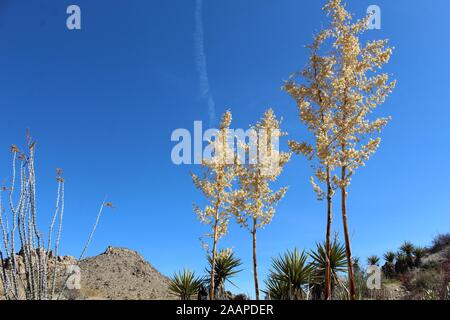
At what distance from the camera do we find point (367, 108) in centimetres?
821

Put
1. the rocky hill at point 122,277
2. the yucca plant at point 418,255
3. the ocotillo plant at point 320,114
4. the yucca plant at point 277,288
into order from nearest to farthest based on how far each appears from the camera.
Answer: the ocotillo plant at point 320,114 → the yucca plant at point 277,288 → the rocky hill at point 122,277 → the yucca plant at point 418,255

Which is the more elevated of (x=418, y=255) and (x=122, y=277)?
(x=418, y=255)

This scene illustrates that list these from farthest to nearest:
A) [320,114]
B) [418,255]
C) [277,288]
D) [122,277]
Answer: [122,277]
[418,255]
[277,288]
[320,114]

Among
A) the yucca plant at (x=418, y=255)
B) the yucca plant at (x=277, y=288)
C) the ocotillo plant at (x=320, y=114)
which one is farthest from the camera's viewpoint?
the yucca plant at (x=418, y=255)

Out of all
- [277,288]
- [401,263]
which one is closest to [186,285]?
[277,288]

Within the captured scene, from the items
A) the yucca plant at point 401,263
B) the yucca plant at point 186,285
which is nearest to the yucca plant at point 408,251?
the yucca plant at point 401,263

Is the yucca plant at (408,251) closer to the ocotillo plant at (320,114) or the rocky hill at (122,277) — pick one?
the rocky hill at (122,277)

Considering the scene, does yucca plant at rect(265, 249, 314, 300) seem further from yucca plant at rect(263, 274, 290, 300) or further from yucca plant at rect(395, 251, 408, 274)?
yucca plant at rect(395, 251, 408, 274)

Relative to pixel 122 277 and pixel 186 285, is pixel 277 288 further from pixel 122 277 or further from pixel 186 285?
pixel 122 277

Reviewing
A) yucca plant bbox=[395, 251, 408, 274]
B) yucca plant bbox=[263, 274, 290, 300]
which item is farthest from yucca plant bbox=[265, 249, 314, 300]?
yucca plant bbox=[395, 251, 408, 274]

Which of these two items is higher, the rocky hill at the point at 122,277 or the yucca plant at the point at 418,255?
the yucca plant at the point at 418,255

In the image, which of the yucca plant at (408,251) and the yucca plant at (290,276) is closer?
the yucca plant at (290,276)
